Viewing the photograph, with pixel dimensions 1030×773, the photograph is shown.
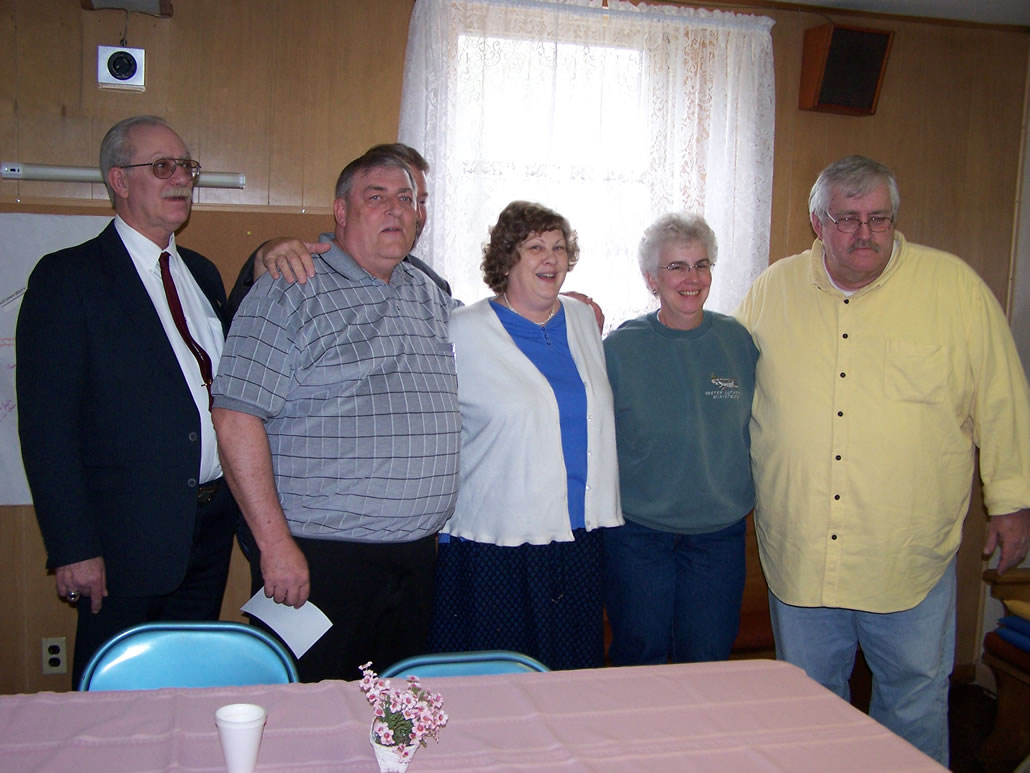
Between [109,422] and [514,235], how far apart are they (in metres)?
1.17

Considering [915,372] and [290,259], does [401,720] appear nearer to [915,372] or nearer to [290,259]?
[290,259]

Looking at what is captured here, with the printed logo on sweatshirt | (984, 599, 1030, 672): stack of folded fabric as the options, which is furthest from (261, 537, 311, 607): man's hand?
(984, 599, 1030, 672): stack of folded fabric

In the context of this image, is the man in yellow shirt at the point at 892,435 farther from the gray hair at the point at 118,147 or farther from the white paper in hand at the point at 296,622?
the gray hair at the point at 118,147

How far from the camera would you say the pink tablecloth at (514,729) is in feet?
4.12

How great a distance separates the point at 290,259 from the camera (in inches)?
81.0

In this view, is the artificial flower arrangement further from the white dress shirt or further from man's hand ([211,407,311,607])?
the white dress shirt

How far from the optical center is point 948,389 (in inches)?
92.7

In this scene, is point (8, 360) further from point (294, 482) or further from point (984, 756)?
point (984, 756)

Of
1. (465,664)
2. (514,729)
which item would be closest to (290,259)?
(465,664)

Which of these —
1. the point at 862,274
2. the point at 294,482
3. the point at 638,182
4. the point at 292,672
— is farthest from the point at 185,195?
the point at 638,182

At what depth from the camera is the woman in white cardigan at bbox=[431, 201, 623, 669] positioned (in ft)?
7.46

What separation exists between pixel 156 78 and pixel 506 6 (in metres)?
1.42

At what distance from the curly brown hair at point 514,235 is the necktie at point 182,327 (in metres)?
0.81

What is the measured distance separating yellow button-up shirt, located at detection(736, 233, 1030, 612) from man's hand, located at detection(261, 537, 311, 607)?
134 centimetres
